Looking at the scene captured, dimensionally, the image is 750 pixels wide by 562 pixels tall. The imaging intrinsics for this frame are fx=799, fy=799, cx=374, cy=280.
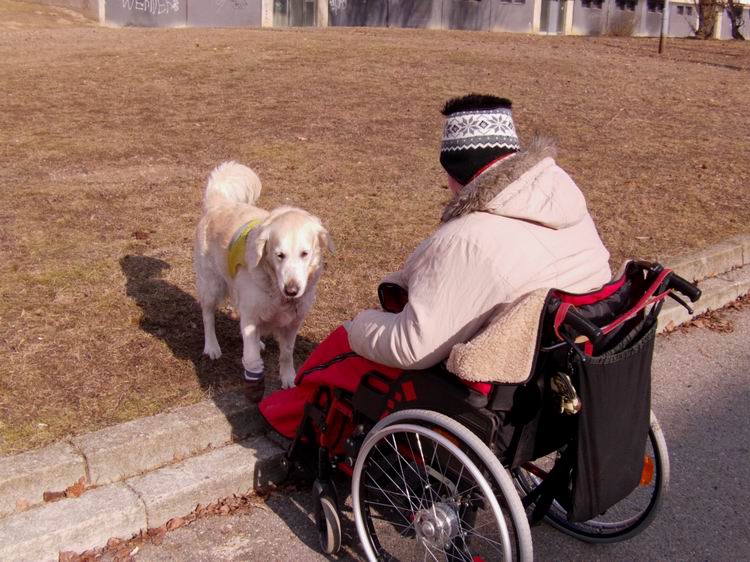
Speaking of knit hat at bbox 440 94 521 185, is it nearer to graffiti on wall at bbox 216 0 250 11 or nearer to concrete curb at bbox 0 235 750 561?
concrete curb at bbox 0 235 750 561

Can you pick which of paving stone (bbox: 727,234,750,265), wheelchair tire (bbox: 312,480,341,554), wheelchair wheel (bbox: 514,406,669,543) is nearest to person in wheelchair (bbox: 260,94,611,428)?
wheelchair tire (bbox: 312,480,341,554)

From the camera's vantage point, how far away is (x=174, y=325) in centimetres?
474

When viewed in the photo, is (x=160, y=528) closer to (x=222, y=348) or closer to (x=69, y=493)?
(x=69, y=493)

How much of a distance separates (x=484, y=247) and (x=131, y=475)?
1822 millimetres

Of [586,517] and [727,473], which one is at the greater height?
[586,517]

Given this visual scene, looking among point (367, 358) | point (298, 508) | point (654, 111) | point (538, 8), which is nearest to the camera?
point (367, 358)

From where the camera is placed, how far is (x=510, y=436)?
2.55 metres

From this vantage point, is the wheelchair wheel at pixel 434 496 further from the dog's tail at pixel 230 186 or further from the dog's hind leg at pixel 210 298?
the dog's tail at pixel 230 186

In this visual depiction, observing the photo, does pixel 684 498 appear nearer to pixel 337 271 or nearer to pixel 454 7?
pixel 337 271

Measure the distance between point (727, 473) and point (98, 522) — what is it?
2.75m

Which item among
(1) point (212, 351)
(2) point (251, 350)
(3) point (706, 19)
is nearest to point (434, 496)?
(2) point (251, 350)

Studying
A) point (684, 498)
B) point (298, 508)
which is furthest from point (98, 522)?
point (684, 498)

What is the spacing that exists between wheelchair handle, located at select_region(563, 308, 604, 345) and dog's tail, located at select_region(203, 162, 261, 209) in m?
2.90

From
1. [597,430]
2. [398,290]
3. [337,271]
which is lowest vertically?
[337,271]
